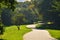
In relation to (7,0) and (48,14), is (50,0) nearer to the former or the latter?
(48,14)

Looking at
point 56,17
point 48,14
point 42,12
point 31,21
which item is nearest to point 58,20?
point 56,17

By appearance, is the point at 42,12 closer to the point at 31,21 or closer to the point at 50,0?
the point at 50,0

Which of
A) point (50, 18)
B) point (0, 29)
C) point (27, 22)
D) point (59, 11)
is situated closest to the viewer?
point (0, 29)

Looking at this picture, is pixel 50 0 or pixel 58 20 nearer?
pixel 58 20

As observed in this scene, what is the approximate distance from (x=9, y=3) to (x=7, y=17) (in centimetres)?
3745

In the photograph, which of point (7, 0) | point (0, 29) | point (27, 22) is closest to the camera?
point (7, 0)

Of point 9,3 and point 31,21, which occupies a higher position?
point 9,3

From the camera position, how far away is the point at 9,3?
15.3 m

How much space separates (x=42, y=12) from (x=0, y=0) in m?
32.2

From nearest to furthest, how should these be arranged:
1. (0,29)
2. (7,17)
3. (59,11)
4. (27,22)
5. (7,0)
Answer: (7,0) < (0,29) < (59,11) < (7,17) < (27,22)

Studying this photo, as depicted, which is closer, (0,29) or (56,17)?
(0,29)

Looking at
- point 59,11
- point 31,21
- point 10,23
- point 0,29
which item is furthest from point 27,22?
point 0,29

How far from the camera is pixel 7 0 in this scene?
48.8 ft

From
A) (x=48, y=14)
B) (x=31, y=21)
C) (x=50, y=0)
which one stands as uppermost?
(x=50, y=0)
